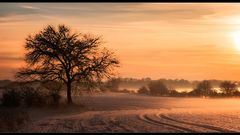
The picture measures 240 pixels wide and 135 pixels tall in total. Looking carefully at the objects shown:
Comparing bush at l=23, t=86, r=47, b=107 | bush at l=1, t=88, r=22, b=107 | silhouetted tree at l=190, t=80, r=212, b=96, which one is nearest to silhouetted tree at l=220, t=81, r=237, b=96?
silhouetted tree at l=190, t=80, r=212, b=96

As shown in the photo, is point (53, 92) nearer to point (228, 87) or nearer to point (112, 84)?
point (228, 87)

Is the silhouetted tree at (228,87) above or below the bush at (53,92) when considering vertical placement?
above

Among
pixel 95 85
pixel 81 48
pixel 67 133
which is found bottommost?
pixel 67 133

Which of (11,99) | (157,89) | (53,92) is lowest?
(11,99)

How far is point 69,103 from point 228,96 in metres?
32.1

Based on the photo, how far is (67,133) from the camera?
21.6 m

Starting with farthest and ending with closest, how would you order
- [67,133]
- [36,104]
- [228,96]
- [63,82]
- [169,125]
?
1. [228,96]
2. [63,82]
3. [36,104]
4. [169,125]
5. [67,133]

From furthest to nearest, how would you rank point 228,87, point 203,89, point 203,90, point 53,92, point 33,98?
point 203,89 → point 203,90 → point 228,87 → point 53,92 → point 33,98

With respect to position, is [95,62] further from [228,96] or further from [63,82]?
[228,96]

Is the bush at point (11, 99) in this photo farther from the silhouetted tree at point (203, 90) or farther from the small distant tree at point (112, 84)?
the silhouetted tree at point (203, 90)

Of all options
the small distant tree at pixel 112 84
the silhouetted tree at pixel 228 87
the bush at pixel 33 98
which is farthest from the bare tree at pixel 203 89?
the bush at pixel 33 98

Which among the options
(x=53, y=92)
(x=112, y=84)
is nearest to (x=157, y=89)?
(x=112, y=84)

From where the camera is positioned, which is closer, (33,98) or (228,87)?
(33,98)

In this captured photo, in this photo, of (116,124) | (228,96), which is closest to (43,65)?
(116,124)
